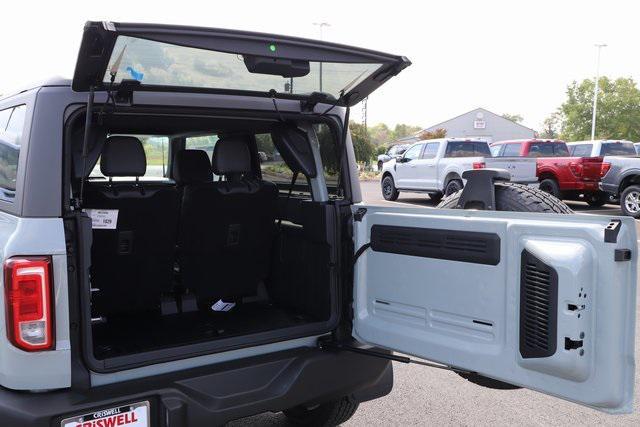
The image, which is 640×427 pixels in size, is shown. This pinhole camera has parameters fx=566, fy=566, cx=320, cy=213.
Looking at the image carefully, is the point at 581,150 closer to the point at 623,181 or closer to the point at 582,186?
the point at 582,186

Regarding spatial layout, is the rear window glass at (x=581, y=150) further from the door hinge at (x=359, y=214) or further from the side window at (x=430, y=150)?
the door hinge at (x=359, y=214)

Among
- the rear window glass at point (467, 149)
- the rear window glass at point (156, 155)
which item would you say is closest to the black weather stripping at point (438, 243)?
the rear window glass at point (156, 155)

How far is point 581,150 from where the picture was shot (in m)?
15.8

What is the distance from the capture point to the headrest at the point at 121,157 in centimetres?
301

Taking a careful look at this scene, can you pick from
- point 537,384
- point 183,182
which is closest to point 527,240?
point 537,384

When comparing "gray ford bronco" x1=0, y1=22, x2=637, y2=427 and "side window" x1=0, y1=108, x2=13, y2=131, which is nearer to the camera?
"gray ford bronco" x1=0, y1=22, x2=637, y2=427

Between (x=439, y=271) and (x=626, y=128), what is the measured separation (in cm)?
6044

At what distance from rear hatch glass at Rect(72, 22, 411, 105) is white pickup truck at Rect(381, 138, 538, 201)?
12.1 m

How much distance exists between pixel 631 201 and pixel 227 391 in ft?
42.7

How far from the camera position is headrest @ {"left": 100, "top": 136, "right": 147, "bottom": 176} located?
301 cm

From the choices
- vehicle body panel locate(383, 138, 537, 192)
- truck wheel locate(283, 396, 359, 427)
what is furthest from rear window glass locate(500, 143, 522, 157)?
truck wheel locate(283, 396, 359, 427)

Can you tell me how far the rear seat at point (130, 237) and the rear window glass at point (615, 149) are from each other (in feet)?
47.1

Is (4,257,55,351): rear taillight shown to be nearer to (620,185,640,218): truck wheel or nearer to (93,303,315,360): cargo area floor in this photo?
(93,303,315,360): cargo area floor

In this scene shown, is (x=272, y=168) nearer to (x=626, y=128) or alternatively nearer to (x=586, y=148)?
(x=586, y=148)
